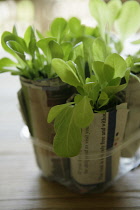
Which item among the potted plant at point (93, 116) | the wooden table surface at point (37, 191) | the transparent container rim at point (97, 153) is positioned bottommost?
the wooden table surface at point (37, 191)

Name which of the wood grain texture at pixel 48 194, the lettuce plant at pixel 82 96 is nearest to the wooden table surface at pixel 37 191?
the wood grain texture at pixel 48 194

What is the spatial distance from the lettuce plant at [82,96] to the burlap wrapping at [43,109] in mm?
45

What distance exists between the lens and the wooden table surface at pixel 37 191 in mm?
415

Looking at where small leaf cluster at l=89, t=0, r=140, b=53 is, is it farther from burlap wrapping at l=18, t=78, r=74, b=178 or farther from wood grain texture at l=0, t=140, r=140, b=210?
wood grain texture at l=0, t=140, r=140, b=210

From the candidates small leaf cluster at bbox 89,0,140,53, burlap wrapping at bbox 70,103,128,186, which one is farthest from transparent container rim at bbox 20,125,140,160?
small leaf cluster at bbox 89,0,140,53

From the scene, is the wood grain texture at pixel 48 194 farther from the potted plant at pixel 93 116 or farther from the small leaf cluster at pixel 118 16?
the small leaf cluster at pixel 118 16

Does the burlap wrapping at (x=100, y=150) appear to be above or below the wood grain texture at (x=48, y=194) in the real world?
above

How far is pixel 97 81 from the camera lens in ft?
1.14

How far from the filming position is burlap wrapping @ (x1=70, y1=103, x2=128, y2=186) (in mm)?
362

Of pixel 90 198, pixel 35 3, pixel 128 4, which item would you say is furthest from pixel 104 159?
pixel 35 3

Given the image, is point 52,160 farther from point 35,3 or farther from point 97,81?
point 35,3

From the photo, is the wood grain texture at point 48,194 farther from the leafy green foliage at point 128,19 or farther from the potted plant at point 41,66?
the leafy green foliage at point 128,19

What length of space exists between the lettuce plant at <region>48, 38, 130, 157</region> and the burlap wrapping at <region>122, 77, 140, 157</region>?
0.16 feet

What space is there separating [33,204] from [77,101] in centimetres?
18
